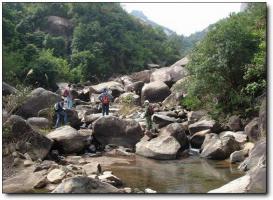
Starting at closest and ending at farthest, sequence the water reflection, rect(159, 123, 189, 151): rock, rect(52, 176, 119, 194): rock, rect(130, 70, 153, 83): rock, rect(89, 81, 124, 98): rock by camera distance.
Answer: rect(52, 176, 119, 194): rock, the water reflection, rect(159, 123, 189, 151): rock, rect(89, 81, 124, 98): rock, rect(130, 70, 153, 83): rock

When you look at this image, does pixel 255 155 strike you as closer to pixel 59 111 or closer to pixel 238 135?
pixel 238 135

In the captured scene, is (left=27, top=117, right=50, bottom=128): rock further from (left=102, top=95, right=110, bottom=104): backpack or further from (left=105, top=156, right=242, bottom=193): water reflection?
(left=105, top=156, right=242, bottom=193): water reflection

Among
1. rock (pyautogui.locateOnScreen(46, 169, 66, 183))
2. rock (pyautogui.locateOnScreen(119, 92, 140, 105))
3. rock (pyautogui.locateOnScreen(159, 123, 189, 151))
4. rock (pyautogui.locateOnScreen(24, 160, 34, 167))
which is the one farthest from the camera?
rock (pyautogui.locateOnScreen(119, 92, 140, 105))

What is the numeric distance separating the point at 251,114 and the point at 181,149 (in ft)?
5.47

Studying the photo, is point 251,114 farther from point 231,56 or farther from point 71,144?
point 71,144

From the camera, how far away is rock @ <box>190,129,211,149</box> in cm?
1025

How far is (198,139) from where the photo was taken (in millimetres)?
10273

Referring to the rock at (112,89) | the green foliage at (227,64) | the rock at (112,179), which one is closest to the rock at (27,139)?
the rock at (112,179)

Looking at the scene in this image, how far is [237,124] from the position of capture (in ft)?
33.4

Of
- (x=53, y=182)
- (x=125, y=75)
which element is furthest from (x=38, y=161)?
(x=125, y=75)

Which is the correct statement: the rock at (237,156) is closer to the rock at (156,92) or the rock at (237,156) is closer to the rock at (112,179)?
the rock at (112,179)

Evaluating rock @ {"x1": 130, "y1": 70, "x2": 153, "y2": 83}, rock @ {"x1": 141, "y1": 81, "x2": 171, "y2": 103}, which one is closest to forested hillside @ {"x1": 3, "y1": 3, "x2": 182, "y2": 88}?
rock @ {"x1": 130, "y1": 70, "x2": 153, "y2": 83}

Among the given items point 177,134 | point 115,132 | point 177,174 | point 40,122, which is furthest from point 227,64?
point 40,122

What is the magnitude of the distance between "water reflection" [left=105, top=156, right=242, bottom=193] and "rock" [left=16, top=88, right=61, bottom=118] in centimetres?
285
